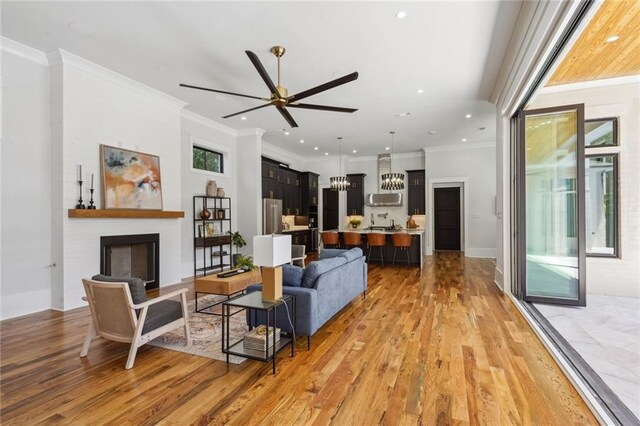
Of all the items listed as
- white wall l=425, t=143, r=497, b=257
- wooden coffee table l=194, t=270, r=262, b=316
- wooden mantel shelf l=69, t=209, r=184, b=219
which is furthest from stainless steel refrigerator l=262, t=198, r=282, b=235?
white wall l=425, t=143, r=497, b=257

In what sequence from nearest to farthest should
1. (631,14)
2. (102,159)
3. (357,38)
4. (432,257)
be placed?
(631,14), (357,38), (102,159), (432,257)

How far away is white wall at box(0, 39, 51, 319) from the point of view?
154 inches

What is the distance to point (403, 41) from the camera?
12.4 feet

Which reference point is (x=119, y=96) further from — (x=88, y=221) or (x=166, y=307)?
(x=166, y=307)

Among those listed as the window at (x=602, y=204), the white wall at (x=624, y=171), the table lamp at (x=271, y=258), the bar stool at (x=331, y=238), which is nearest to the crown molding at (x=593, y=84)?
the white wall at (x=624, y=171)

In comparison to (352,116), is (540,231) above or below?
below

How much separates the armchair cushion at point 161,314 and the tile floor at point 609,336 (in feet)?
12.3

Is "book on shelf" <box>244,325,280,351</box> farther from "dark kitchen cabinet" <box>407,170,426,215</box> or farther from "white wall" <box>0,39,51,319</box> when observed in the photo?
"dark kitchen cabinet" <box>407,170,426,215</box>

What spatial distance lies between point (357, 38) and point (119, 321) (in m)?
3.98

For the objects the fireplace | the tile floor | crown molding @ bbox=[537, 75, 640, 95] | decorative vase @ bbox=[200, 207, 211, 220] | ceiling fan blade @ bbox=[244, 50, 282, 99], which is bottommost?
the tile floor

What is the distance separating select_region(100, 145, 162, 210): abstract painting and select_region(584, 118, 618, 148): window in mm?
7165

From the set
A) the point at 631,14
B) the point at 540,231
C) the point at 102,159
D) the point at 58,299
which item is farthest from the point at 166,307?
the point at 631,14

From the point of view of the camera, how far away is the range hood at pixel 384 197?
1046 cm

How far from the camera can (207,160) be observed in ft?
24.2
